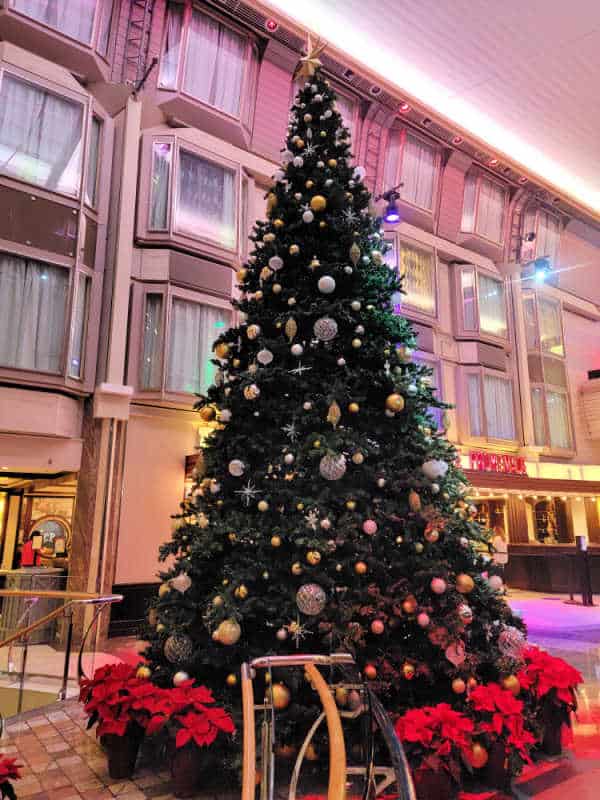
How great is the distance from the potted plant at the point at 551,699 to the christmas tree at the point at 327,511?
0.27m

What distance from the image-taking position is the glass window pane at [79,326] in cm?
819

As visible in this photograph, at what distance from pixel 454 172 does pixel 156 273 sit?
803 centimetres

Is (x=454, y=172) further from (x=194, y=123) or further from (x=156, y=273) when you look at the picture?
(x=156, y=273)

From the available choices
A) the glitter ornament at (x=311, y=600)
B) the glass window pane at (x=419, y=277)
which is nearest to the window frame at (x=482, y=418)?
the glass window pane at (x=419, y=277)

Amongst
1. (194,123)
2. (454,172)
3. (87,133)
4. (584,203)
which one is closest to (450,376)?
(454,172)

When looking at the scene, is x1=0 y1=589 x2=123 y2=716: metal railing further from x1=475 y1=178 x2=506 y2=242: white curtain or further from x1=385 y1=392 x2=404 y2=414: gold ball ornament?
x1=475 y1=178 x2=506 y2=242: white curtain

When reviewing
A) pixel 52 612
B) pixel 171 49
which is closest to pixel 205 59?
pixel 171 49

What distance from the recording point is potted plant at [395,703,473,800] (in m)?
2.77

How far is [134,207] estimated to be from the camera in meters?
9.10

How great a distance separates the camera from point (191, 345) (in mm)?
9430

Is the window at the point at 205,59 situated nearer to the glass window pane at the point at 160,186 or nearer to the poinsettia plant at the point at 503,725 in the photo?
the glass window pane at the point at 160,186

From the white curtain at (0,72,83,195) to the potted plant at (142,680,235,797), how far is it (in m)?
7.50

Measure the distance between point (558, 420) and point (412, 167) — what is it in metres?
7.69

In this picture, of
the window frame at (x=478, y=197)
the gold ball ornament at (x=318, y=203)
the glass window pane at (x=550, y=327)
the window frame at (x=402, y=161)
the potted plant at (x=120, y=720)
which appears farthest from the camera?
the glass window pane at (x=550, y=327)
